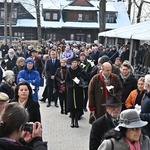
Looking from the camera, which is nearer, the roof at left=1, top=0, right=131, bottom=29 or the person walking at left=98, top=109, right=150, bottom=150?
the person walking at left=98, top=109, right=150, bottom=150

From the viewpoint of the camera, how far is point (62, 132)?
9.05 m

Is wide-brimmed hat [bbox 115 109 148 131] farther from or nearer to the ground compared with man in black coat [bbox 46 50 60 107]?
farther from the ground

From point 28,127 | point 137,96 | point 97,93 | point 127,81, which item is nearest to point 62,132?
point 127,81

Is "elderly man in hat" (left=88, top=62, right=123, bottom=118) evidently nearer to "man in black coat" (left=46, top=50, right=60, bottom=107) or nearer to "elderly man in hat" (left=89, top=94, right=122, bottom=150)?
"elderly man in hat" (left=89, top=94, right=122, bottom=150)

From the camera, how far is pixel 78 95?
9.49 m

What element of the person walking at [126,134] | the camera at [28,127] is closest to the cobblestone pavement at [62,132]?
the person walking at [126,134]

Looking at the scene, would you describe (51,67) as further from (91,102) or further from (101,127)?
(101,127)

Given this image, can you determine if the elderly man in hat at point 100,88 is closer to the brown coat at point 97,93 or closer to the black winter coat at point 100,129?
the brown coat at point 97,93

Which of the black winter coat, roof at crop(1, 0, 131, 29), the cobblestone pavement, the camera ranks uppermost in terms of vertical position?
roof at crop(1, 0, 131, 29)

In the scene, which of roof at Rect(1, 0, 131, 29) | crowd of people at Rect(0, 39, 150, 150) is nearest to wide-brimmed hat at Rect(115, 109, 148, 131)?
crowd of people at Rect(0, 39, 150, 150)

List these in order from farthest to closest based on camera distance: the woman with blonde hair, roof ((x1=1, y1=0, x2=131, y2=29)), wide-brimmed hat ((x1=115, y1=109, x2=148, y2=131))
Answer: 1. roof ((x1=1, y1=0, x2=131, y2=29))
2. the woman with blonde hair
3. wide-brimmed hat ((x1=115, y1=109, x2=148, y2=131))

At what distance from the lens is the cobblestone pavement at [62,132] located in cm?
797

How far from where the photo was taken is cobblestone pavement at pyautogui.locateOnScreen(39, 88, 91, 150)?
7.97 m

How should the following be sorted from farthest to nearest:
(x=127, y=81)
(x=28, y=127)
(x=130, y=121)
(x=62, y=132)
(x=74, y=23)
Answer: (x=74, y=23) < (x=62, y=132) < (x=127, y=81) < (x=130, y=121) < (x=28, y=127)
